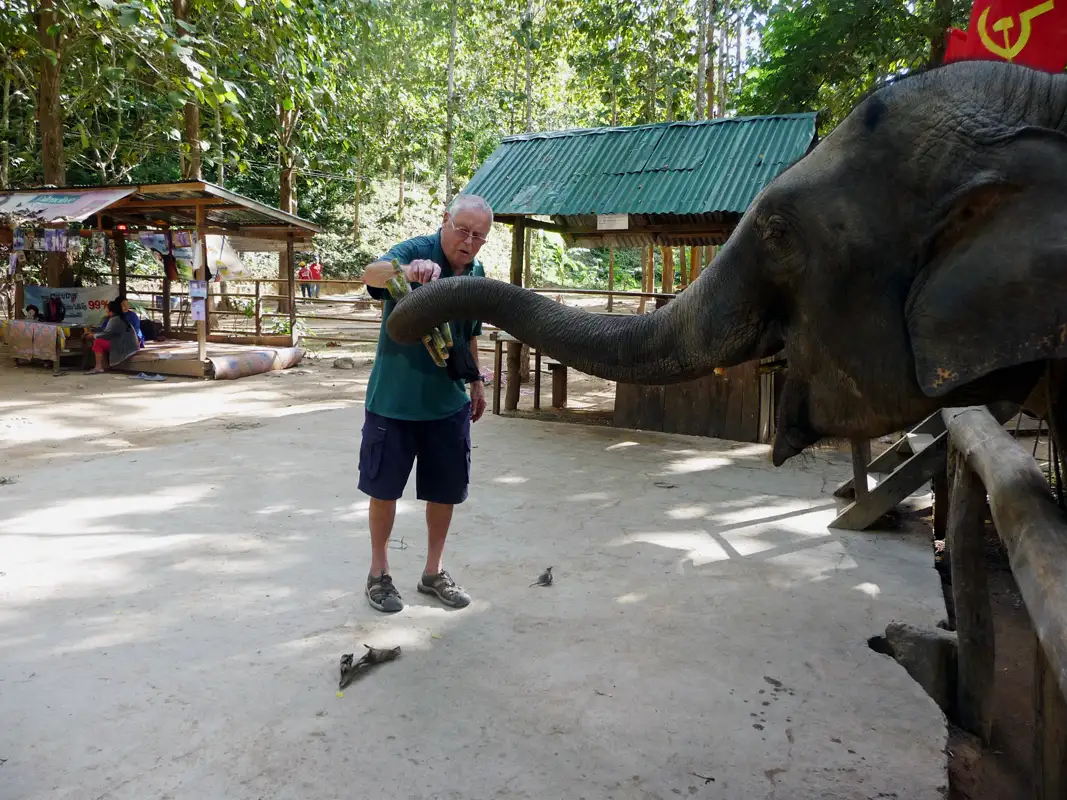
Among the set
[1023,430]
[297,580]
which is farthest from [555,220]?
[297,580]

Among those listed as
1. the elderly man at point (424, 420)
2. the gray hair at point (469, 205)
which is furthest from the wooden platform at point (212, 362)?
the gray hair at point (469, 205)

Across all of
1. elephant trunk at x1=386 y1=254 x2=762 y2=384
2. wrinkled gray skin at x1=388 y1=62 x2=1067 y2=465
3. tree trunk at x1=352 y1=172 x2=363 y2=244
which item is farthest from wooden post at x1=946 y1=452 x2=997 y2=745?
tree trunk at x1=352 y1=172 x2=363 y2=244

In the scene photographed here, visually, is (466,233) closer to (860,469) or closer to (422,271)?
(422,271)

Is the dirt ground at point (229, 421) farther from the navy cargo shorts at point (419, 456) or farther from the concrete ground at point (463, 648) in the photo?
the navy cargo shorts at point (419, 456)

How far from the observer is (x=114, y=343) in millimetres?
12336

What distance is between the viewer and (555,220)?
1093 cm

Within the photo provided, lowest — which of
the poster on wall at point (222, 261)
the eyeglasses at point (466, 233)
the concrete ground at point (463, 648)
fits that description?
the concrete ground at point (463, 648)

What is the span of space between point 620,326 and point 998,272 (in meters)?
0.85

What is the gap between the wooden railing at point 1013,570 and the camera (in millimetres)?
1549

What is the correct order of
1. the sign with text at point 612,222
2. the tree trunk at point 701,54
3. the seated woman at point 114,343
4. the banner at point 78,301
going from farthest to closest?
1. the tree trunk at point 701,54
2. the banner at point 78,301
3. the seated woman at point 114,343
4. the sign with text at point 612,222

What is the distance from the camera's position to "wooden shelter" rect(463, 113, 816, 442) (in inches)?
323

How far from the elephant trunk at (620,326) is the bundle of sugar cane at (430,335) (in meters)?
0.68

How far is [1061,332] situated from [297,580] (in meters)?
3.48

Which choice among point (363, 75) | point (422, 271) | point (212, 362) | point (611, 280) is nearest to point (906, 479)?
point (422, 271)
